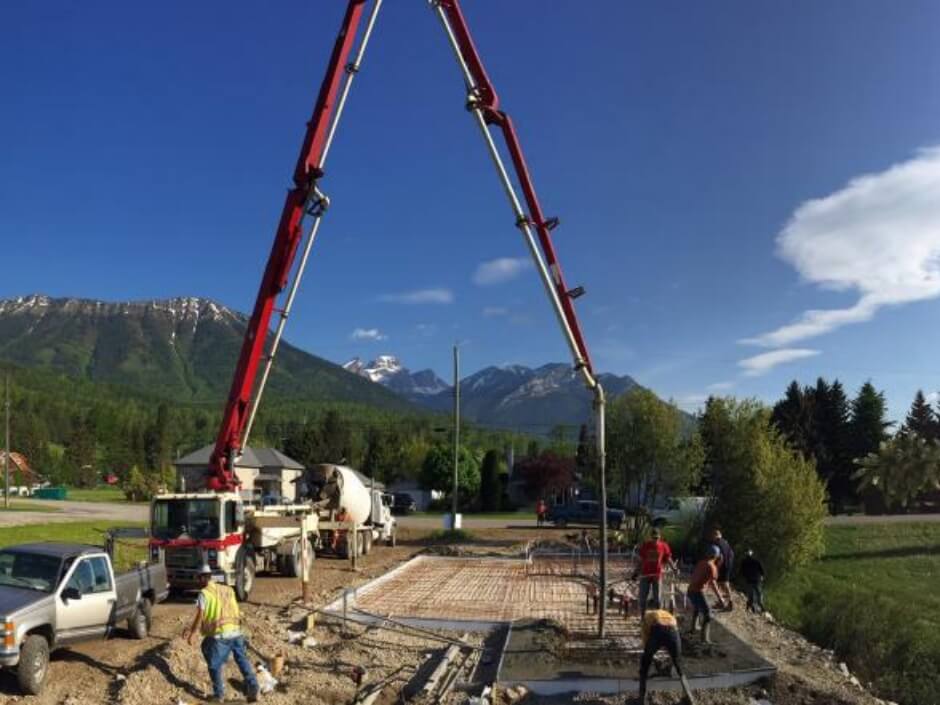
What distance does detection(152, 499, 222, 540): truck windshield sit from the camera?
61.0ft

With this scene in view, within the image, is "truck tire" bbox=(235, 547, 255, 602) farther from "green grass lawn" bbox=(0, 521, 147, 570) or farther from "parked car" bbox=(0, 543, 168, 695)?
"green grass lawn" bbox=(0, 521, 147, 570)

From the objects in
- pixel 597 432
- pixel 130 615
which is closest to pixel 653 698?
pixel 597 432

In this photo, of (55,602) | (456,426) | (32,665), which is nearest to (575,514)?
(456,426)

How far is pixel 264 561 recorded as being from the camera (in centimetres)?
2255

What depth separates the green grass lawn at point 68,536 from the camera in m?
26.8

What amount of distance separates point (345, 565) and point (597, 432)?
15.8 metres

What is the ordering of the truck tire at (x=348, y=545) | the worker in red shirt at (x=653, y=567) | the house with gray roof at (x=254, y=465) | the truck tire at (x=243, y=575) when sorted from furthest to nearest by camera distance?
the house with gray roof at (x=254, y=465) → the truck tire at (x=348, y=545) → the truck tire at (x=243, y=575) → the worker in red shirt at (x=653, y=567)

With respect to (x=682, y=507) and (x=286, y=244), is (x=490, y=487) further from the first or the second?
(x=286, y=244)

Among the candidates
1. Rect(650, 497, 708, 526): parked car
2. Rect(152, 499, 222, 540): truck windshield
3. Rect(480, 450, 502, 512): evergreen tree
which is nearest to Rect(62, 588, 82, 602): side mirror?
Rect(152, 499, 222, 540): truck windshield

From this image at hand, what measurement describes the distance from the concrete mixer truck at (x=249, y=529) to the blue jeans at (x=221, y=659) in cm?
→ 754

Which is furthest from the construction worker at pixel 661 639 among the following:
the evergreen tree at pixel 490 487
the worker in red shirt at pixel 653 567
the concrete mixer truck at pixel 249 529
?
the evergreen tree at pixel 490 487

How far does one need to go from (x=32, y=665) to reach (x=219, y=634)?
8.55 feet

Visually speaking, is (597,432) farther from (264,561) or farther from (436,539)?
(436,539)

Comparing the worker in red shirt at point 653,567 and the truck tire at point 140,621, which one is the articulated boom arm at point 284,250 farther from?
the worker in red shirt at point 653,567
